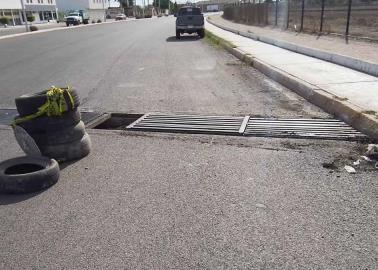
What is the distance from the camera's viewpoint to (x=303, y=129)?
6.11 meters

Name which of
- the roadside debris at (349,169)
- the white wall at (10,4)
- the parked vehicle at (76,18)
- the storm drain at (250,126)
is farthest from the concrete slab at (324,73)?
the white wall at (10,4)

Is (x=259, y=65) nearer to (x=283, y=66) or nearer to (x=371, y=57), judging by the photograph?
(x=283, y=66)

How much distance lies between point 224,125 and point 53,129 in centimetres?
273

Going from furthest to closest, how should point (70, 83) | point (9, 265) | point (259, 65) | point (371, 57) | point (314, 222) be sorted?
point (259, 65) → point (371, 57) → point (70, 83) → point (314, 222) → point (9, 265)

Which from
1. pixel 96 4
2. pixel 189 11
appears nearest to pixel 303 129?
pixel 189 11

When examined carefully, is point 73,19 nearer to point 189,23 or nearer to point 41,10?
point 41,10

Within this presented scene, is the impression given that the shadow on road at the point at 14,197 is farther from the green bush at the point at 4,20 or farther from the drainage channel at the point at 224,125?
the green bush at the point at 4,20

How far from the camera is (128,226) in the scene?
349 cm

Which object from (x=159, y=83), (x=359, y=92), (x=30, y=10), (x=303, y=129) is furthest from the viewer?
(x=30, y=10)

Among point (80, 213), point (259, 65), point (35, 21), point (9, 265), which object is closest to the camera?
point (9, 265)

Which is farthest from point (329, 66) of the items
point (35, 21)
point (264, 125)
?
point (35, 21)

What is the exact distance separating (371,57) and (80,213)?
33.2 ft

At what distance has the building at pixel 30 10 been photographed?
70000 mm

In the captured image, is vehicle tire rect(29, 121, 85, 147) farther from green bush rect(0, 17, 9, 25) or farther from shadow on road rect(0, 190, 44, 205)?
green bush rect(0, 17, 9, 25)
